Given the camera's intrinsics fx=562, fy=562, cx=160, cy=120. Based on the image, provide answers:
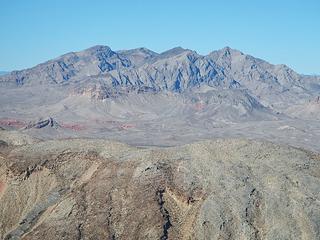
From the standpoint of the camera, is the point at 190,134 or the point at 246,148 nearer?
the point at 246,148

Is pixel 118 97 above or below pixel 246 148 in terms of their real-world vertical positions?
below

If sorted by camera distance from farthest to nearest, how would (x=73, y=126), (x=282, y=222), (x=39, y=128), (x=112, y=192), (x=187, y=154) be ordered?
1. (x=73, y=126)
2. (x=39, y=128)
3. (x=187, y=154)
4. (x=112, y=192)
5. (x=282, y=222)

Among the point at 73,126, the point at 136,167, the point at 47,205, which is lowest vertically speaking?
the point at 73,126

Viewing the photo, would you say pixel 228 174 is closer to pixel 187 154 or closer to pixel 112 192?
pixel 187 154

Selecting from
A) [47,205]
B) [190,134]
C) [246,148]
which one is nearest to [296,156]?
[246,148]

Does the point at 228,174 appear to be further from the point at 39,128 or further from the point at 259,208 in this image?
the point at 39,128

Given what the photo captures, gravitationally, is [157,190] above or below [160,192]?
above

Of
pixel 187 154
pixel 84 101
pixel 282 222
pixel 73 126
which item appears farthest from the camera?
pixel 84 101

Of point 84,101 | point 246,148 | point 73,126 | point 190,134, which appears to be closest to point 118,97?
point 84,101
